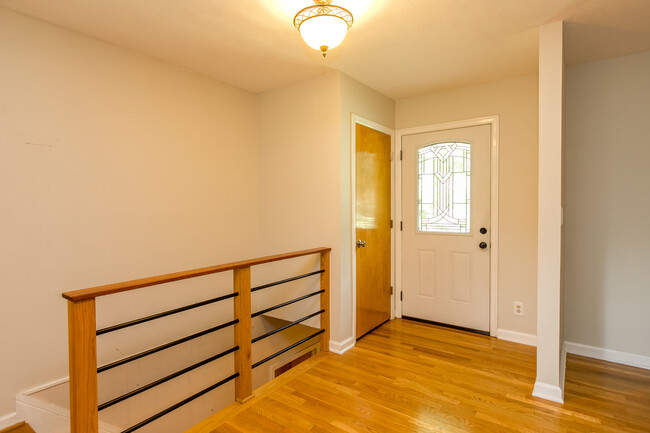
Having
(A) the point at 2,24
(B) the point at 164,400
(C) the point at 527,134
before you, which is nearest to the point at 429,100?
(C) the point at 527,134

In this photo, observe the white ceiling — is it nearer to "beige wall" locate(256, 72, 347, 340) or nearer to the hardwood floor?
"beige wall" locate(256, 72, 347, 340)

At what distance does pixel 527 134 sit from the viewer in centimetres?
305

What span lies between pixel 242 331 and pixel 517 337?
8.28 ft

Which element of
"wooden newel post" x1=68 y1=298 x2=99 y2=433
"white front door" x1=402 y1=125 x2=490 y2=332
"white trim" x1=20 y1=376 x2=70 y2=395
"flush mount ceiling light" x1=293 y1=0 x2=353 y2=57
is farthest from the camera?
"white front door" x1=402 y1=125 x2=490 y2=332

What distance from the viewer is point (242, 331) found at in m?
2.22

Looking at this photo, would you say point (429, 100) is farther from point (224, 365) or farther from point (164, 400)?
point (164, 400)

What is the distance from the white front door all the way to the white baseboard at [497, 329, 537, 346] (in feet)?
0.44

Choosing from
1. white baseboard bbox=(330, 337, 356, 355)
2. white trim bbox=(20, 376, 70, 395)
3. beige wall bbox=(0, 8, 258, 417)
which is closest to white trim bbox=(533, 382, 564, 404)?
white baseboard bbox=(330, 337, 356, 355)

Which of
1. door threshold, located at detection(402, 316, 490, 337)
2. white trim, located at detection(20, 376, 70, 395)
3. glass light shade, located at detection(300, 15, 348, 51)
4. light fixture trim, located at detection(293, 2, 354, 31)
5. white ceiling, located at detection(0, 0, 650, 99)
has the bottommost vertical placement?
door threshold, located at detection(402, 316, 490, 337)

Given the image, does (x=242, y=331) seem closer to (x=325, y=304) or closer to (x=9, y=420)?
(x=325, y=304)

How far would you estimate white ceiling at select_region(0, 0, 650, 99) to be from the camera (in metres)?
2.01

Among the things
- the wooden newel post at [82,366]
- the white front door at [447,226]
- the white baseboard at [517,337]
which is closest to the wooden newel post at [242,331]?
the wooden newel post at [82,366]

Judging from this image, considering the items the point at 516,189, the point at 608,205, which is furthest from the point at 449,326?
the point at 608,205

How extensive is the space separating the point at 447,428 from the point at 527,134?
99.3 inches
